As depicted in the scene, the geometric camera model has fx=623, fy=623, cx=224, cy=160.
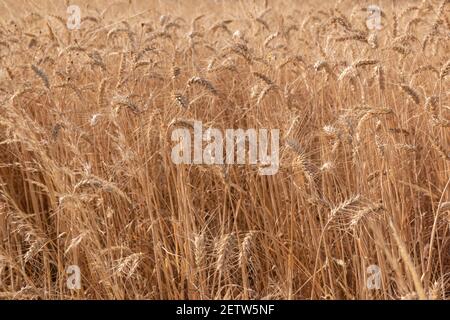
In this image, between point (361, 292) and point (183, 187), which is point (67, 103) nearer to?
point (183, 187)

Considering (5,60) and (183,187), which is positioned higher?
(5,60)

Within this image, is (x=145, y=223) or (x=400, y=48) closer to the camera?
(x=145, y=223)

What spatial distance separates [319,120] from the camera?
2580 mm

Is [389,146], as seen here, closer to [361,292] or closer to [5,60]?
[361,292]

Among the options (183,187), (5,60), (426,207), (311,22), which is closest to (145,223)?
(183,187)

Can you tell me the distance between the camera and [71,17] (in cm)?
316

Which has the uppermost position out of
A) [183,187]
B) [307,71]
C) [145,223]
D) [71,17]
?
[71,17]
